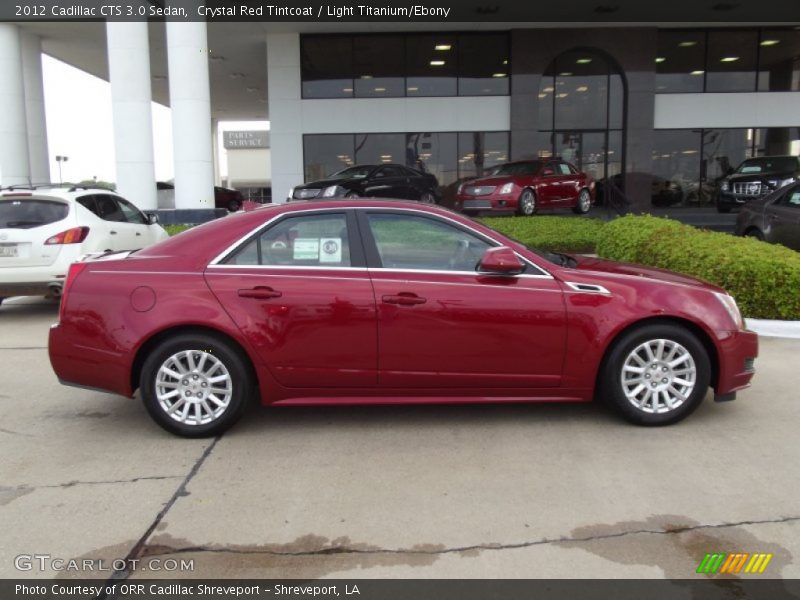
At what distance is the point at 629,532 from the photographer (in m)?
3.37

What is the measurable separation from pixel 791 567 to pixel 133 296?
3993 millimetres

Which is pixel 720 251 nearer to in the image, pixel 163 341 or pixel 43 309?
pixel 163 341

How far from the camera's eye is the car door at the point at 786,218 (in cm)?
1022

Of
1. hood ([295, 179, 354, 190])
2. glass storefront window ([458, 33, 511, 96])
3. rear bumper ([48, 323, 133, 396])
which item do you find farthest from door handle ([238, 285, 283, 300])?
glass storefront window ([458, 33, 511, 96])

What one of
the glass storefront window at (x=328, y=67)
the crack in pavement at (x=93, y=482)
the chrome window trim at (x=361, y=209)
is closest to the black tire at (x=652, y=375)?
the chrome window trim at (x=361, y=209)

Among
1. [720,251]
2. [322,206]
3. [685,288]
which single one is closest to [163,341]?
[322,206]

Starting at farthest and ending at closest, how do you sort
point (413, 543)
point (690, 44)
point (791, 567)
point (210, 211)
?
1. point (690, 44)
2. point (210, 211)
3. point (413, 543)
4. point (791, 567)

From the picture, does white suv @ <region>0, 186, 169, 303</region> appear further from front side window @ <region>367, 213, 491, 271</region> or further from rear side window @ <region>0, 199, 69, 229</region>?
front side window @ <region>367, 213, 491, 271</region>

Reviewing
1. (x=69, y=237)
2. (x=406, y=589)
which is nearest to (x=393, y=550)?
(x=406, y=589)

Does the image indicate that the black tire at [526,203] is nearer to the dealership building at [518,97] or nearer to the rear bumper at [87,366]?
the dealership building at [518,97]

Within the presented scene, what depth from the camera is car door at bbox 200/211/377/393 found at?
14.7 ft

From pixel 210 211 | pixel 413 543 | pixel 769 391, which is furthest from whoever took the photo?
pixel 210 211

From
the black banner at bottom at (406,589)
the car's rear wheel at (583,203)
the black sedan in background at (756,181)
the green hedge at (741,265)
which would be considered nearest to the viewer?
the black banner at bottom at (406,589)

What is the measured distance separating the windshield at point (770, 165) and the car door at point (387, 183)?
962 cm
